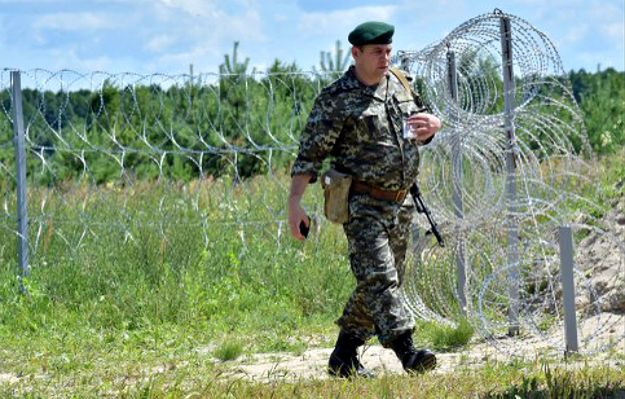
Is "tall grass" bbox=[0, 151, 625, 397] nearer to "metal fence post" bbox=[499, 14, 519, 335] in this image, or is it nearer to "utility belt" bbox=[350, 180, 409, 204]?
"metal fence post" bbox=[499, 14, 519, 335]

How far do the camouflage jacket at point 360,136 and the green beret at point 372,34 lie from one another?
221 mm

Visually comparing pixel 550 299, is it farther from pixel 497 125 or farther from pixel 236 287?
pixel 236 287

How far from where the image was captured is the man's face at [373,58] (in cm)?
641

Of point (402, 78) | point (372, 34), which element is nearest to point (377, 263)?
point (402, 78)

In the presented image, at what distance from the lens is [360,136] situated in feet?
21.2

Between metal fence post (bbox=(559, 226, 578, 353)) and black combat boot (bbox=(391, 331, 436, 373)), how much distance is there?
4.30 feet

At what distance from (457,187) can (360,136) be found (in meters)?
2.20

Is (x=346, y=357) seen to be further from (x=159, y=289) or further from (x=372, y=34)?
(x=159, y=289)

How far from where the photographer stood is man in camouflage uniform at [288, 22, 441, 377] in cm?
640

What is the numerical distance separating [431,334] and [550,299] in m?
A: 1.38

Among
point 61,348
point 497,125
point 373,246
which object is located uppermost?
point 497,125

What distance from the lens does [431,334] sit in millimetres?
8180

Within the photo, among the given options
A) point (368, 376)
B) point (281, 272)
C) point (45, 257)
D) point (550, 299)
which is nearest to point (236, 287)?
point (281, 272)

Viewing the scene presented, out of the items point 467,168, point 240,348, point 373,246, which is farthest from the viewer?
point 467,168
